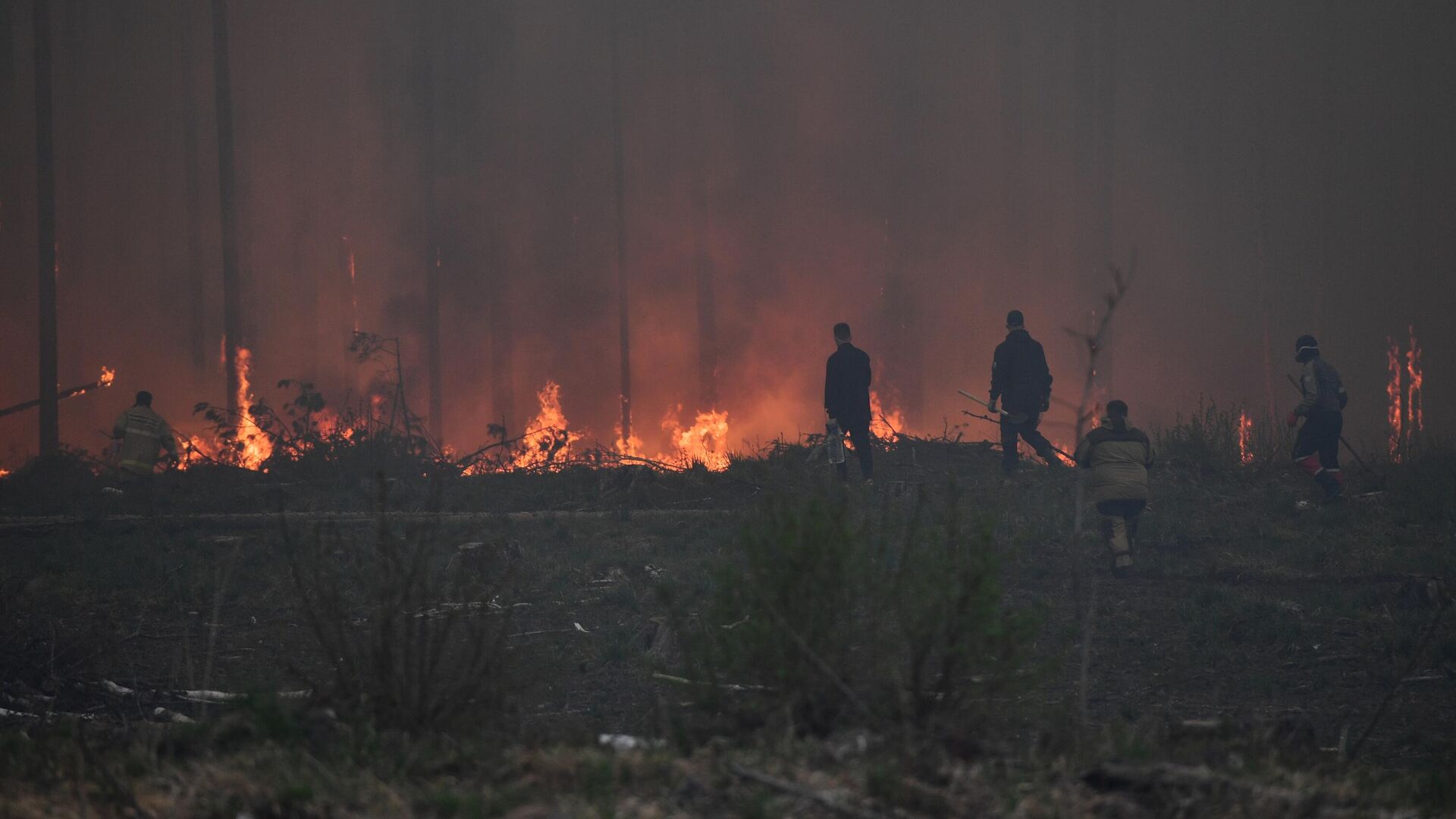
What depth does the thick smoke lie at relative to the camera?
1260 inches

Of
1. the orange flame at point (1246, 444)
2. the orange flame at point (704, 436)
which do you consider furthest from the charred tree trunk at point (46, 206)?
the orange flame at point (1246, 444)

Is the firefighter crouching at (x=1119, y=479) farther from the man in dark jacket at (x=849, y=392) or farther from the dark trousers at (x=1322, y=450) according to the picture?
the man in dark jacket at (x=849, y=392)

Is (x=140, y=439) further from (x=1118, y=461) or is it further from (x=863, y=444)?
(x=1118, y=461)

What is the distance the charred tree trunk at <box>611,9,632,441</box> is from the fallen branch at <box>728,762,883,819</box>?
2586 cm

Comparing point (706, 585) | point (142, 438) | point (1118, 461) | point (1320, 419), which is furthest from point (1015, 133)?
point (706, 585)

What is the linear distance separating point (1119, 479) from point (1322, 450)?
3.73m

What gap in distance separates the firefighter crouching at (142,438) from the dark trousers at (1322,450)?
14.2 meters

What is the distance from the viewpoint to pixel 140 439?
15.1 metres

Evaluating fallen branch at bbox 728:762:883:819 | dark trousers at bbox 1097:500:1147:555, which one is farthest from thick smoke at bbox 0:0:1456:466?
fallen branch at bbox 728:762:883:819

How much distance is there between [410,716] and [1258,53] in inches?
1499

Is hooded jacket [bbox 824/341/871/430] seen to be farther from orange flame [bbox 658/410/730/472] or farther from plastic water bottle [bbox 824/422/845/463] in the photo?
orange flame [bbox 658/410/730/472]

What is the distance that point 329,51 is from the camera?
116 ft

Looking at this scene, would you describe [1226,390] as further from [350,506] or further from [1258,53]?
[350,506]

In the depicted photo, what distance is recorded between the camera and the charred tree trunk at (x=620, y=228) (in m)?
30.4
